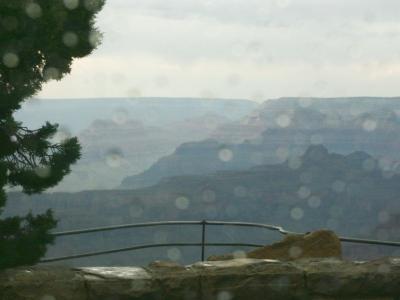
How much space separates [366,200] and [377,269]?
176050 millimetres

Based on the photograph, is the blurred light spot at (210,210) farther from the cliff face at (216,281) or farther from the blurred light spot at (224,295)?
the blurred light spot at (224,295)

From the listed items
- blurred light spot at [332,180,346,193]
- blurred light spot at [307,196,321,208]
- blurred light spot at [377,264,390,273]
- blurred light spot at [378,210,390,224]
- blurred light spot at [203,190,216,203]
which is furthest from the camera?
blurred light spot at [332,180,346,193]

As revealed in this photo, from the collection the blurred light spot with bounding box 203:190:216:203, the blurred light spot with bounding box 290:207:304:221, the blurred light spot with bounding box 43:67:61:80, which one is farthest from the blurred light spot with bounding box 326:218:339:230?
the blurred light spot with bounding box 43:67:61:80

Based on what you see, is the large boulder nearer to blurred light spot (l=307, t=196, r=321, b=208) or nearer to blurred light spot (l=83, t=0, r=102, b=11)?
blurred light spot (l=83, t=0, r=102, b=11)

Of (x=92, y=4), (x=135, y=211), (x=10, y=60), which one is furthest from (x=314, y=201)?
(x=10, y=60)

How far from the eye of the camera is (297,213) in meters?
178

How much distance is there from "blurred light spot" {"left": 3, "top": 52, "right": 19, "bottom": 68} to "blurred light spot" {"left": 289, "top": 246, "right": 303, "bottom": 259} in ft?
9.30

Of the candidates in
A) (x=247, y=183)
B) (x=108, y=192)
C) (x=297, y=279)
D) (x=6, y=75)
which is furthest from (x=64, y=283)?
(x=247, y=183)

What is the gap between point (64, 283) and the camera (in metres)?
5.55

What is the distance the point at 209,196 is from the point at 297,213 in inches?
884

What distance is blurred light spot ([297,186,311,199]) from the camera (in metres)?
181

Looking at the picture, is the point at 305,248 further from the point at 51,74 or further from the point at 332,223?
the point at 332,223

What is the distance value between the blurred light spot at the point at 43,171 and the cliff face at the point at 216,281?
58.6 inches

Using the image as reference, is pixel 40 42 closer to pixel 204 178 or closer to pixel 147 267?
pixel 147 267
